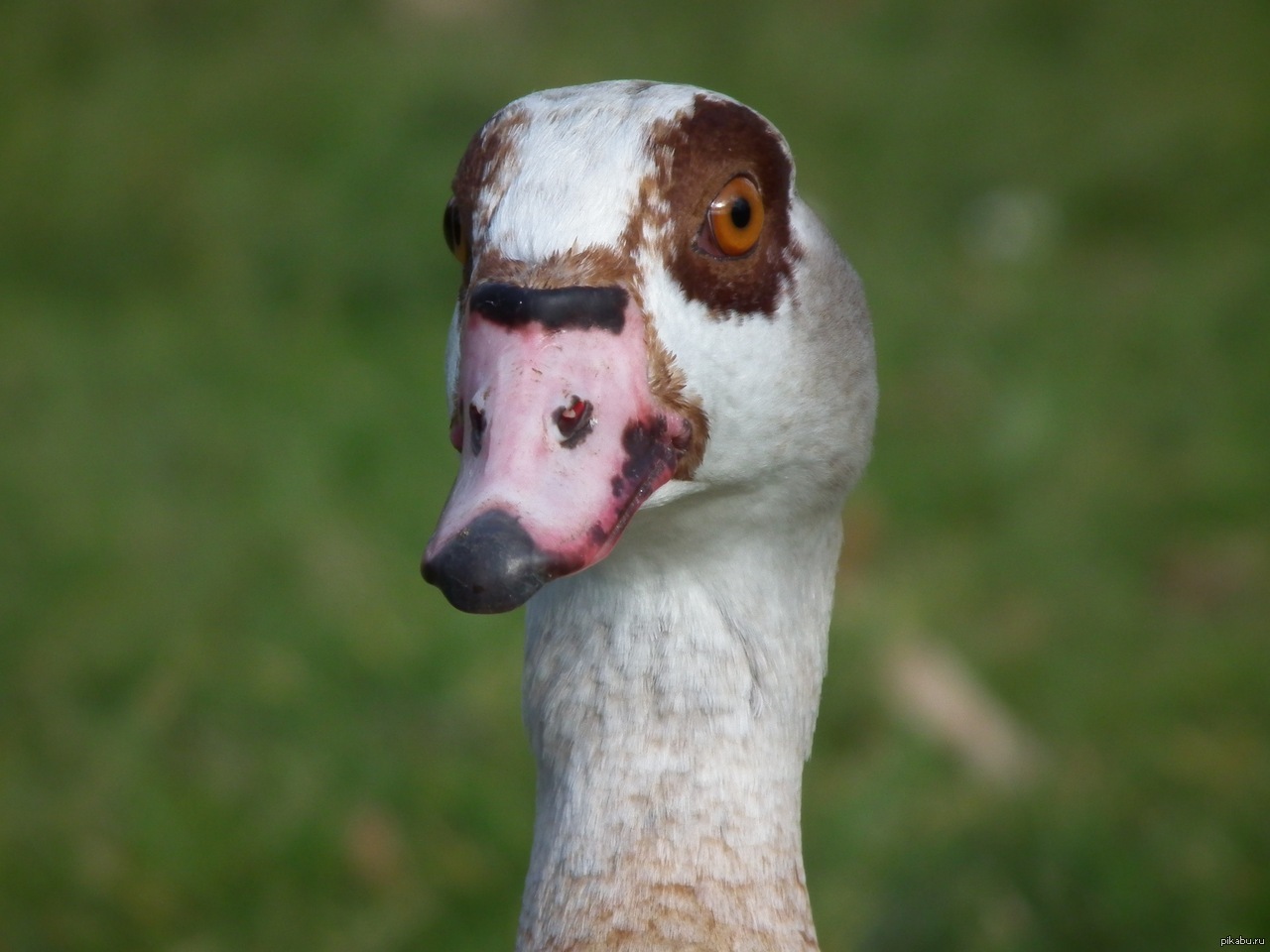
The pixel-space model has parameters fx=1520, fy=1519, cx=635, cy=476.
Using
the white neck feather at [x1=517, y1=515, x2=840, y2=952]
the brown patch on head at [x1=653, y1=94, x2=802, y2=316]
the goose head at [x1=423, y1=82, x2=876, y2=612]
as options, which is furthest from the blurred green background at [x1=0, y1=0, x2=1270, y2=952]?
the brown patch on head at [x1=653, y1=94, x2=802, y2=316]

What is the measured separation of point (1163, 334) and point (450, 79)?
2674 mm

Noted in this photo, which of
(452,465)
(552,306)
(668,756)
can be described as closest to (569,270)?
(552,306)

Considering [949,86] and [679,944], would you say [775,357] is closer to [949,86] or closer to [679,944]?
[679,944]

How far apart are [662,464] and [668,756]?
34 cm

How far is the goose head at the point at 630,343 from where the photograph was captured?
4.12 ft

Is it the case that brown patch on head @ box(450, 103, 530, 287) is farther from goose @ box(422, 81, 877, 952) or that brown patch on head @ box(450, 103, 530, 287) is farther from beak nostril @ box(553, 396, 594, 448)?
beak nostril @ box(553, 396, 594, 448)

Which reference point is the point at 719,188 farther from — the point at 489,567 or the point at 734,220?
the point at 489,567

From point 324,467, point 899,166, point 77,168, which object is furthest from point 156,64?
point 899,166

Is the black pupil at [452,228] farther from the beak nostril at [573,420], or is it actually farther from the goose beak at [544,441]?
the beak nostril at [573,420]

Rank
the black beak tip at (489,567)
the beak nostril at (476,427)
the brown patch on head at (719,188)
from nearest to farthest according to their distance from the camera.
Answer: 1. the black beak tip at (489,567)
2. the beak nostril at (476,427)
3. the brown patch on head at (719,188)

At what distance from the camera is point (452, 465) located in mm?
4125

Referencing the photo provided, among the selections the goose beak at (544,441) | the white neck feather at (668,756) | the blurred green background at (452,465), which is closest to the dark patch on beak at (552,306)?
the goose beak at (544,441)

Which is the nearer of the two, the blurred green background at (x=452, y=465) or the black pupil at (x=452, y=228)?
the black pupil at (x=452, y=228)

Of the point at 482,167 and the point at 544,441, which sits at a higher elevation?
the point at 482,167
